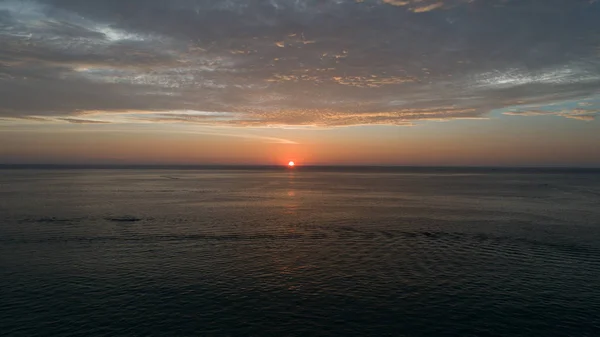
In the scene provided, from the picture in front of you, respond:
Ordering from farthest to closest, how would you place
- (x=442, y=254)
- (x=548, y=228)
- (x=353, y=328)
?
(x=548, y=228) → (x=442, y=254) → (x=353, y=328)

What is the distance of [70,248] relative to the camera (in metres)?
52.2

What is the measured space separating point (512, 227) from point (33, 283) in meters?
70.3

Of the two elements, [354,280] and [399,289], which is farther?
[354,280]

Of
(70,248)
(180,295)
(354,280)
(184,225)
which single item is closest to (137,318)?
(180,295)

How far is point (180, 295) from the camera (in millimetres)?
35719

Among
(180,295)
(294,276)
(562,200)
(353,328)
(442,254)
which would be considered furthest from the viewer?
(562,200)

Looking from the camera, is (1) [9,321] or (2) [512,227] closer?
(1) [9,321]

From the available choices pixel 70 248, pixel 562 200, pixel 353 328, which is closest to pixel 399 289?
pixel 353 328

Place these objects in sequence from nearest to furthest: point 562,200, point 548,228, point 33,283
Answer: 1. point 33,283
2. point 548,228
3. point 562,200

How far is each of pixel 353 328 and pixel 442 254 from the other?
2519cm

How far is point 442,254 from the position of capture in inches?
1981

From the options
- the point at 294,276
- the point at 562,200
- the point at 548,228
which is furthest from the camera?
the point at 562,200

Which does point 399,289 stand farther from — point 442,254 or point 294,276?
point 442,254

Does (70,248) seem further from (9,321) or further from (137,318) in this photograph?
(137,318)
